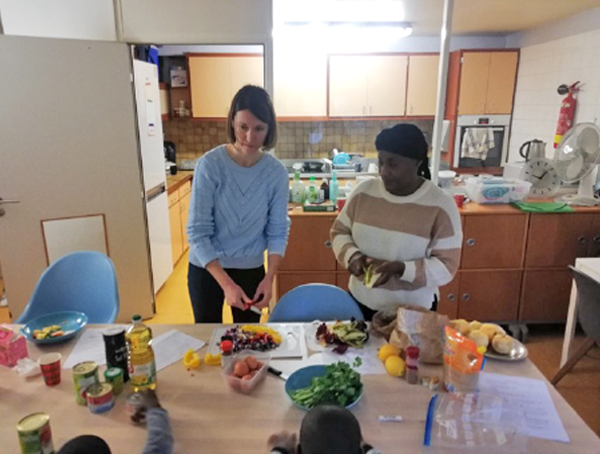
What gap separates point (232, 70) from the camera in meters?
4.57

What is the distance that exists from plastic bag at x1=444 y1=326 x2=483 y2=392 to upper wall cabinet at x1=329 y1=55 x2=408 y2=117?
394cm

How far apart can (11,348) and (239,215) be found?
32.7 inches

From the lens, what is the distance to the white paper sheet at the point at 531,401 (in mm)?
1042

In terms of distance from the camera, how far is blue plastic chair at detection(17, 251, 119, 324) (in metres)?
1.84

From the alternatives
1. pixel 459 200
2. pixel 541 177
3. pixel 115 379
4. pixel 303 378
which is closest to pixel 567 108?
pixel 541 177

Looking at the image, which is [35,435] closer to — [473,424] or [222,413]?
[222,413]

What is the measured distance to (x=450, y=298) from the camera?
9.32 feet

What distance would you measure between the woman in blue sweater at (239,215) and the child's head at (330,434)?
782 mm

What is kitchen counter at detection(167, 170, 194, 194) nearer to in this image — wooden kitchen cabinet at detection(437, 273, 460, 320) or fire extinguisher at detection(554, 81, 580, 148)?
wooden kitchen cabinet at detection(437, 273, 460, 320)

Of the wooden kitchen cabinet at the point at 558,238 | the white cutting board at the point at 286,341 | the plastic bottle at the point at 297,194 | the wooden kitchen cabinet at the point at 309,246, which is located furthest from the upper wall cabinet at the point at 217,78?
the white cutting board at the point at 286,341

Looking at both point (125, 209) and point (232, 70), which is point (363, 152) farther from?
point (125, 209)

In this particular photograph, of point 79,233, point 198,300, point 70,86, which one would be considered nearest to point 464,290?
point 198,300

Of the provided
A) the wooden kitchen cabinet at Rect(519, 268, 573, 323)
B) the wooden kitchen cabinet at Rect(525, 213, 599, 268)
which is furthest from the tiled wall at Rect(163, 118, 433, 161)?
the wooden kitchen cabinet at Rect(519, 268, 573, 323)

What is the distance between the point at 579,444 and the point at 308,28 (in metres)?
3.70
